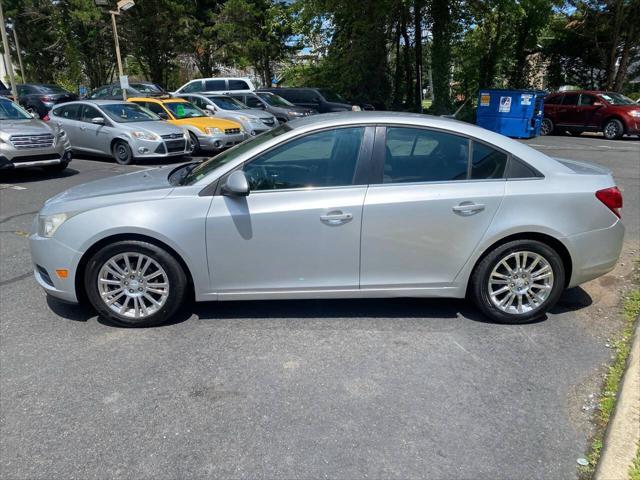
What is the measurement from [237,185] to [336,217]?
0.74 m

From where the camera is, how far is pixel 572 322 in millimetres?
4156

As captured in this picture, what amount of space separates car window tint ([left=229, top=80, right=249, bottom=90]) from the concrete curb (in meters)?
20.1

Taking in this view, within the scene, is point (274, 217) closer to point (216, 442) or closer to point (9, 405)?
point (216, 442)

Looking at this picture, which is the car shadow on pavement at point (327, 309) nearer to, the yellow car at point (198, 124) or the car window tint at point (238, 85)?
the yellow car at point (198, 124)

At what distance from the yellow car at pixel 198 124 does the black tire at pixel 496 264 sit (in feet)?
34.7

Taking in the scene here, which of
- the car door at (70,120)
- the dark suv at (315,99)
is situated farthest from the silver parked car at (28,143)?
the dark suv at (315,99)

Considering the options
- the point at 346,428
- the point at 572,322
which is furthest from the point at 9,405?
the point at 572,322

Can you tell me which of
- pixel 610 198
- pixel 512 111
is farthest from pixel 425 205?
pixel 512 111

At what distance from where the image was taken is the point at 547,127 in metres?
19.7

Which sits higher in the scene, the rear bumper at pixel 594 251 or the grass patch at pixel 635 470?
Answer: the rear bumper at pixel 594 251

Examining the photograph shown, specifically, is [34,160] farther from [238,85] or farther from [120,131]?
[238,85]

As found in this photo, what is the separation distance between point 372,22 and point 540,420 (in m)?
23.3

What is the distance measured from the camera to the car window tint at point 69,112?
13026mm

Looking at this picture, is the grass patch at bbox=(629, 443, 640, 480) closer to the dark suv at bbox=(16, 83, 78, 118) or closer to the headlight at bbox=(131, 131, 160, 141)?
the headlight at bbox=(131, 131, 160, 141)
